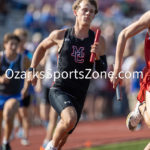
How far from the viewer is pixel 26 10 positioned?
18.3 meters

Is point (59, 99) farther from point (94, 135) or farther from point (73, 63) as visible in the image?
point (94, 135)

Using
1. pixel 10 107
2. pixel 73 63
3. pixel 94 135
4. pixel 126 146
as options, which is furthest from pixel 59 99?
pixel 94 135

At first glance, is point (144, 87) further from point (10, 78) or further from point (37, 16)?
point (37, 16)

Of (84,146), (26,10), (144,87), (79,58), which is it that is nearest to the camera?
(144,87)

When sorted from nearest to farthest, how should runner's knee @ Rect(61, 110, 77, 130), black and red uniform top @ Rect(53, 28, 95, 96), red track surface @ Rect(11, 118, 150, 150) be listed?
runner's knee @ Rect(61, 110, 77, 130) < black and red uniform top @ Rect(53, 28, 95, 96) < red track surface @ Rect(11, 118, 150, 150)

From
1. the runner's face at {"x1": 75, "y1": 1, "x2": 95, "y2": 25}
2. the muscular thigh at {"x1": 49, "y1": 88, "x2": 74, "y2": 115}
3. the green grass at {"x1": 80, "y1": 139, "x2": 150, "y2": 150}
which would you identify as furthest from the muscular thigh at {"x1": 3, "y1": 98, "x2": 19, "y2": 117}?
the runner's face at {"x1": 75, "y1": 1, "x2": 95, "y2": 25}

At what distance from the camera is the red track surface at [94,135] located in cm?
1057

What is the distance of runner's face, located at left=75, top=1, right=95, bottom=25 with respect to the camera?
22.1ft

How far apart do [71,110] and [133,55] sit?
5806mm

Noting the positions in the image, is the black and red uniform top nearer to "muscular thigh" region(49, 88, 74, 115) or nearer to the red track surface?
"muscular thigh" region(49, 88, 74, 115)

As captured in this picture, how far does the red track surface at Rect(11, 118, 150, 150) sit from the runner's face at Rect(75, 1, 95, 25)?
377 cm

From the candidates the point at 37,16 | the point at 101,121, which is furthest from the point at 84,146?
the point at 37,16

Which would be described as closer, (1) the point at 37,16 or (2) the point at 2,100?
(2) the point at 2,100

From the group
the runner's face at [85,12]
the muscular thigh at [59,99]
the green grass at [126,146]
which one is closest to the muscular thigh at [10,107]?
the muscular thigh at [59,99]
